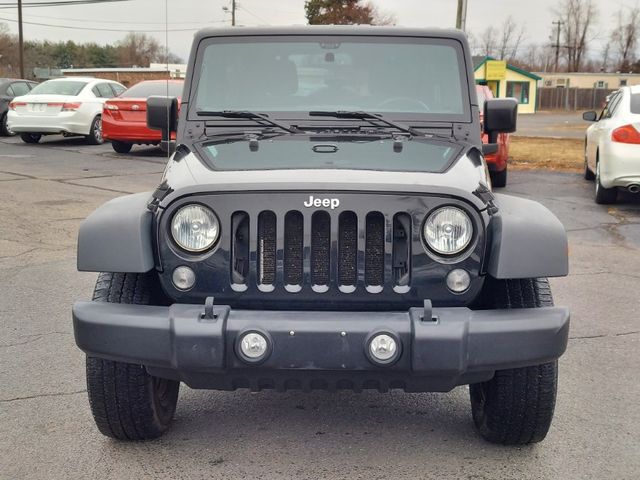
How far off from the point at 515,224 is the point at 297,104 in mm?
1615

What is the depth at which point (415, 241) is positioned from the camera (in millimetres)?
3268

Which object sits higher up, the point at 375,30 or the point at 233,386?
the point at 375,30

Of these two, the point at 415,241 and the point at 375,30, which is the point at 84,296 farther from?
the point at 415,241

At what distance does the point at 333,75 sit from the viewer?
4570mm

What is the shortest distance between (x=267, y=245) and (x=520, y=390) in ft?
3.97

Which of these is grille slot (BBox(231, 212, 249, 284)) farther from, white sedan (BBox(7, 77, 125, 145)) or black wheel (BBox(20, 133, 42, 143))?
black wheel (BBox(20, 133, 42, 143))

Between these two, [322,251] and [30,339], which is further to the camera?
[30,339]

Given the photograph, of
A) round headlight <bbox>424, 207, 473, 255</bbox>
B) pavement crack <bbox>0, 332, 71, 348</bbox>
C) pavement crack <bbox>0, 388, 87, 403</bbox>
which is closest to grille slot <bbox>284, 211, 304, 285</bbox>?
round headlight <bbox>424, 207, 473, 255</bbox>

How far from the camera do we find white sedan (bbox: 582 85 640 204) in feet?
33.6

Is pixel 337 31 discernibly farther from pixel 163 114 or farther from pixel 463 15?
pixel 463 15

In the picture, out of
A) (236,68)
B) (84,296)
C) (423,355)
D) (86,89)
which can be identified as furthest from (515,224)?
(86,89)

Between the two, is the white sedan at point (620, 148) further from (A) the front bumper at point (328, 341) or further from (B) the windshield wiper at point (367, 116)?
(A) the front bumper at point (328, 341)

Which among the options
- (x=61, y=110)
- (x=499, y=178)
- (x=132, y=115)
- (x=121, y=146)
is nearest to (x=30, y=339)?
(x=499, y=178)

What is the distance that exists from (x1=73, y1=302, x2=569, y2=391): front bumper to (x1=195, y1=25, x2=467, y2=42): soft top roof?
2014 millimetres
